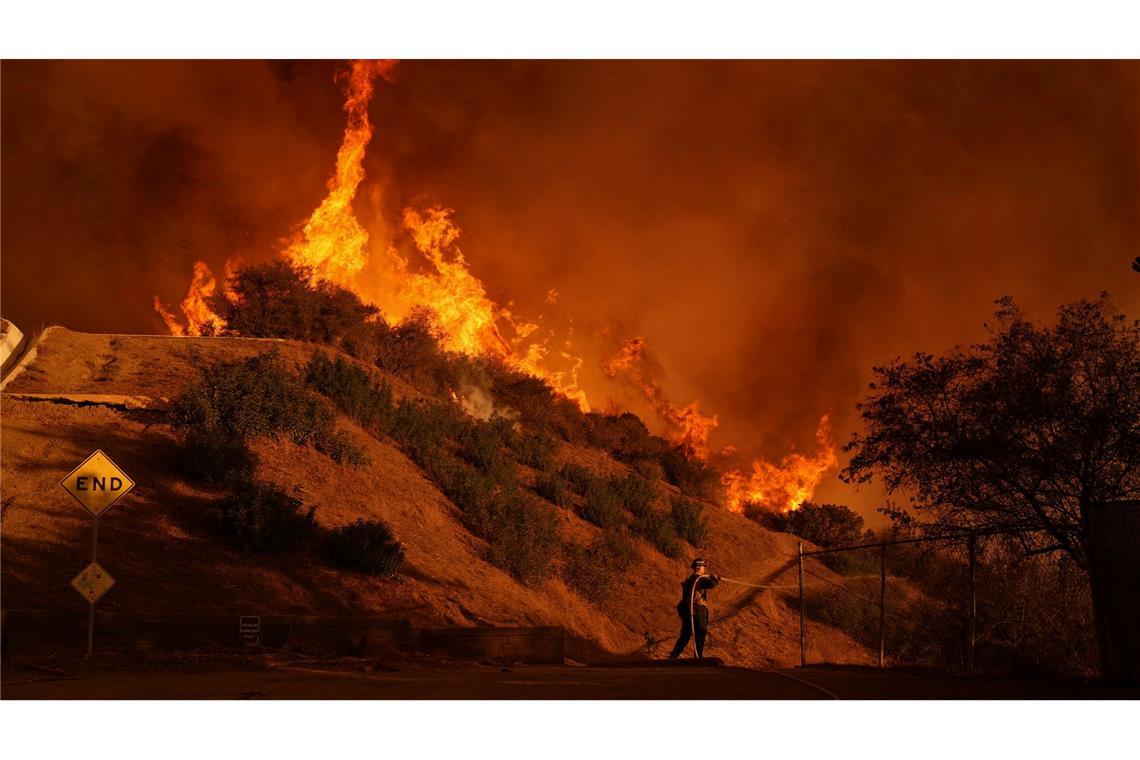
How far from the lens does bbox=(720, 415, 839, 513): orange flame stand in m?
41.3

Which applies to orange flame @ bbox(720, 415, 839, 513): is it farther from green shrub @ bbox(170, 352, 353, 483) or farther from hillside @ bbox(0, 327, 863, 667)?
green shrub @ bbox(170, 352, 353, 483)

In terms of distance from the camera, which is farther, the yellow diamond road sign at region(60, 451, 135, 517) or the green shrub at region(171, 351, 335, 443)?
the green shrub at region(171, 351, 335, 443)

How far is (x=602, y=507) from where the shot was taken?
30047 millimetres

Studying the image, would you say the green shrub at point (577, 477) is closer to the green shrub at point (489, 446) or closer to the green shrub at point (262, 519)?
the green shrub at point (489, 446)

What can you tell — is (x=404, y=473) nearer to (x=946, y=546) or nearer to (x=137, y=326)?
(x=946, y=546)

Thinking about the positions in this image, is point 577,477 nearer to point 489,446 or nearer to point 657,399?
point 489,446

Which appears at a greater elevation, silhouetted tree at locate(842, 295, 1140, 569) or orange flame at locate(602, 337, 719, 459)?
orange flame at locate(602, 337, 719, 459)

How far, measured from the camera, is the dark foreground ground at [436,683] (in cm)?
1075

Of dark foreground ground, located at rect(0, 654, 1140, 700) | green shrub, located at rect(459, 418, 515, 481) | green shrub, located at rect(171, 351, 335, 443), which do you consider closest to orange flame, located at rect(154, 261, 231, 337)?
green shrub, located at rect(459, 418, 515, 481)

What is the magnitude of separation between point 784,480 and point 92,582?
3317 centimetres

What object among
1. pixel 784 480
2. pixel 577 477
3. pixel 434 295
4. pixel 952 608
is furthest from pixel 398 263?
pixel 952 608

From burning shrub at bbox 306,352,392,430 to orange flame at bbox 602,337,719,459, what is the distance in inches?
673

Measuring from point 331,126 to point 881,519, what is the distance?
30049mm

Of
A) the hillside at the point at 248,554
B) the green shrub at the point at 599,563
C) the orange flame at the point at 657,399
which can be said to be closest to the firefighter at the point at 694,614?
the hillside at the point at 248,554
